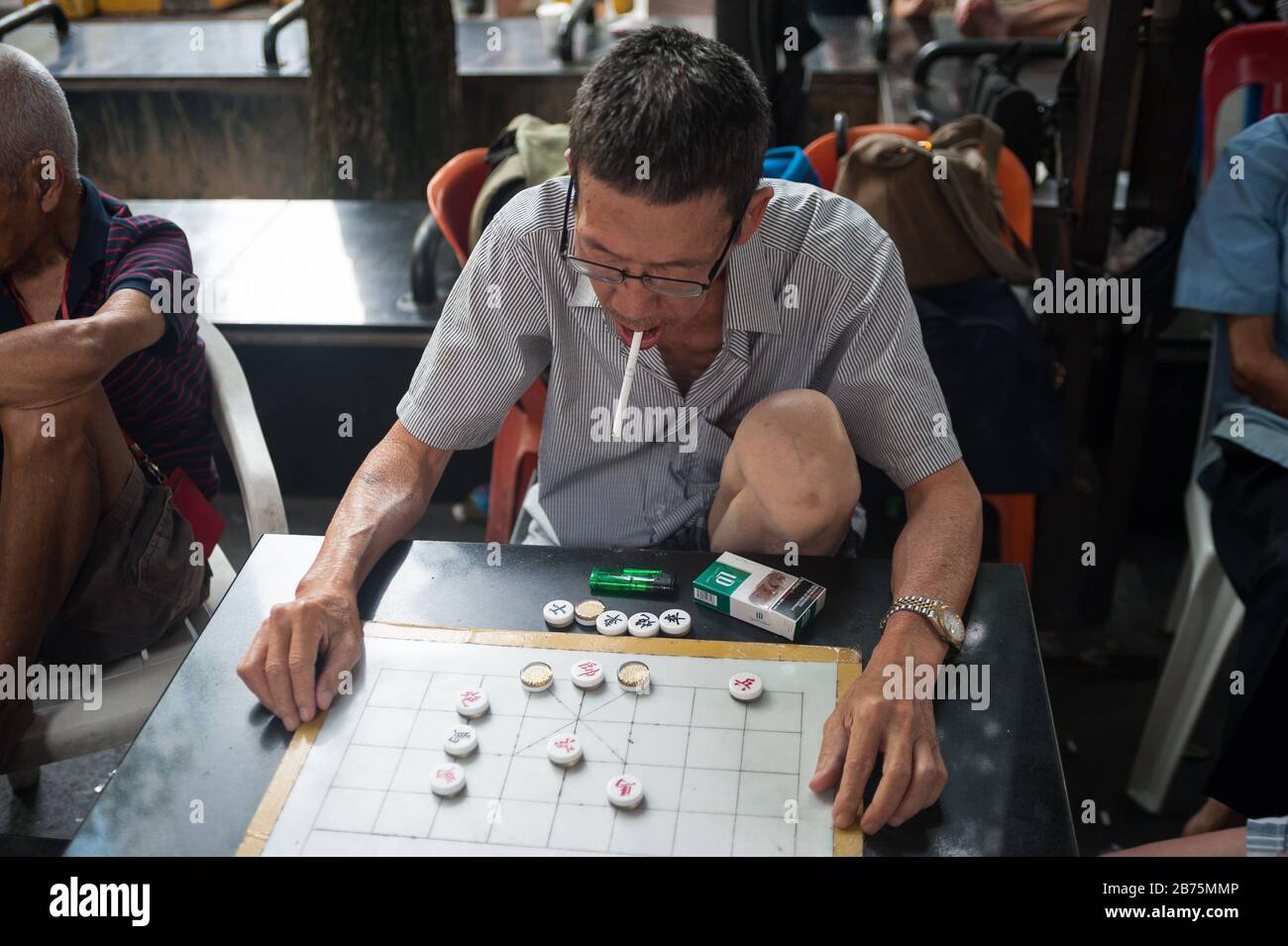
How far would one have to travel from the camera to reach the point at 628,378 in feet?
4.66

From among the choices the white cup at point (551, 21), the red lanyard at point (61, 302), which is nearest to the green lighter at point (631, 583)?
the red lanyard at point (61, 302)

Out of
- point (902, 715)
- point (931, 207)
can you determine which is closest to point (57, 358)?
point (902, 715)

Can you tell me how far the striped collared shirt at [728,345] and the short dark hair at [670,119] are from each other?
22cm

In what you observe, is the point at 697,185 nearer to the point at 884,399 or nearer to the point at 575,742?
the point at 884,399

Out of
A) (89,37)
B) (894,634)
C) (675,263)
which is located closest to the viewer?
(894,634)

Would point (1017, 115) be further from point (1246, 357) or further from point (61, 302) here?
point (61, 302)

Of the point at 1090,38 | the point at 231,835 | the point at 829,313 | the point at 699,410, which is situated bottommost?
the point at 231,835

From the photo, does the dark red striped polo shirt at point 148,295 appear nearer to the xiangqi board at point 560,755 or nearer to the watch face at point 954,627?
the xiangqi board at point 560,755

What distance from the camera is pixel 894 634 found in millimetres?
1131

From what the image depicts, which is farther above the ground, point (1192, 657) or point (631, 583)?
point (631, 583)

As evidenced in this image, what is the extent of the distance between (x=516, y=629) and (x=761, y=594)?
248mm

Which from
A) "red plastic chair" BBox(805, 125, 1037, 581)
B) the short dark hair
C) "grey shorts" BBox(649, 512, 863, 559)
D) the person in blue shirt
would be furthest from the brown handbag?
the short dark hair
